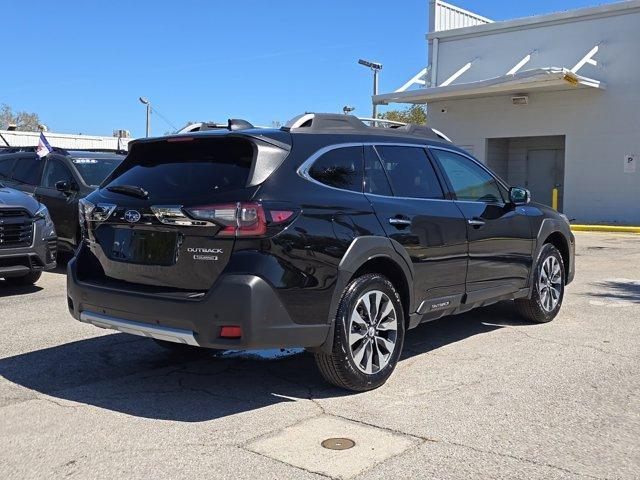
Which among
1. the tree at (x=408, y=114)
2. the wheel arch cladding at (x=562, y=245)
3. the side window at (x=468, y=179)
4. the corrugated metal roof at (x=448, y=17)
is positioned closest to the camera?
the side window at (x=468, y=179)

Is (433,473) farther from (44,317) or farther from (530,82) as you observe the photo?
(530,82)

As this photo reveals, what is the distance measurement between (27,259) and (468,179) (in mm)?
5389

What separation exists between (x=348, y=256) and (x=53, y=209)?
7.68 metres

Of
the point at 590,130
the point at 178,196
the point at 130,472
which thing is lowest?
the point at 130,472

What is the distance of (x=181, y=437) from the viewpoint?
13.5ft

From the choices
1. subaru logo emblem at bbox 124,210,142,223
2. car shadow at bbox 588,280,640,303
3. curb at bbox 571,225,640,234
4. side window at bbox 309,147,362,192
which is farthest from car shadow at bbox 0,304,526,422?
curb at bbox 571,225,640,234

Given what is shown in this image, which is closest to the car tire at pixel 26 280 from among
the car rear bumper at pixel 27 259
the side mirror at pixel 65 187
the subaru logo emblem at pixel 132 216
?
the car rear bumper at pixel 27 259

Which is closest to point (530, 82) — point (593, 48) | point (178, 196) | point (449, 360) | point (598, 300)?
point (593, 48)

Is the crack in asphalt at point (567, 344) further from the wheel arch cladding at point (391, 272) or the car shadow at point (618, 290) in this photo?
the car shadow at point (618, 290)

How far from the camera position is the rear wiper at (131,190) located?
477 cm

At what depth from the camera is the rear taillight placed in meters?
4.30

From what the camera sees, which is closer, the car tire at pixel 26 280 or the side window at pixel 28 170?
the car tire at pixel 26 280

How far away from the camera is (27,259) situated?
853 centimetres

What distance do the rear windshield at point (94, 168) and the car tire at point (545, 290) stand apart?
22.2ft
